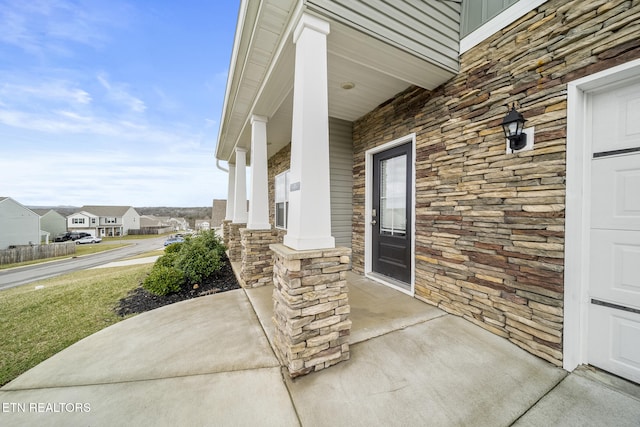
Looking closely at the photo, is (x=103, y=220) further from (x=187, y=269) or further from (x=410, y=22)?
(x=410, y=22)

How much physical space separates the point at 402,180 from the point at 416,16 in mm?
2034

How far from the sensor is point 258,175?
418cm

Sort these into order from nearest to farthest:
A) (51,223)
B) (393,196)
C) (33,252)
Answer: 1. (393,196)
2. (33,252)
3. (51,223)

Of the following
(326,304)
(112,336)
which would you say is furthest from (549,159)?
(112,336)

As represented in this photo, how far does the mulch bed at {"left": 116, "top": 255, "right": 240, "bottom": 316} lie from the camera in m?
3.46

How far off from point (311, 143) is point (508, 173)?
1.99 meters

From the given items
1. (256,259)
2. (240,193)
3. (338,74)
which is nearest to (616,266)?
(338,74)

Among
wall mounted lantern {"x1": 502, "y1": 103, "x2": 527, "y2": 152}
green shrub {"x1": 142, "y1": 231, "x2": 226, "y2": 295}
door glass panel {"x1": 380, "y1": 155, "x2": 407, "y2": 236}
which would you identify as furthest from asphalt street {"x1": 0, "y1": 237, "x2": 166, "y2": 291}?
wall mounted lantern {"x1": 502, "y1": 103, "x2": 527, "y2": 152}

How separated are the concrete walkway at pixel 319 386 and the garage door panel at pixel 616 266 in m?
0.66

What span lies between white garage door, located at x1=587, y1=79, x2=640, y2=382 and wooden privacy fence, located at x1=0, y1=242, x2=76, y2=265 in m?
29.1

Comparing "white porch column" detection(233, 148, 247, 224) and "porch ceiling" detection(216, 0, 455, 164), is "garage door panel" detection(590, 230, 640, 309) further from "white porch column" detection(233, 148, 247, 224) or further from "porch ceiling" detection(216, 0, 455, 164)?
"white porch column" detection(233, 148, 247, 224)

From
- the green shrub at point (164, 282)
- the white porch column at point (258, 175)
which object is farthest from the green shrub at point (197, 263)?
the white porch column at point (258, 175)

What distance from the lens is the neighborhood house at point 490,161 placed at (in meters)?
1.77

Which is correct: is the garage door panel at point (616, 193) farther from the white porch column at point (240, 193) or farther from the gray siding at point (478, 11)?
the white porch column at point (240, 193)
